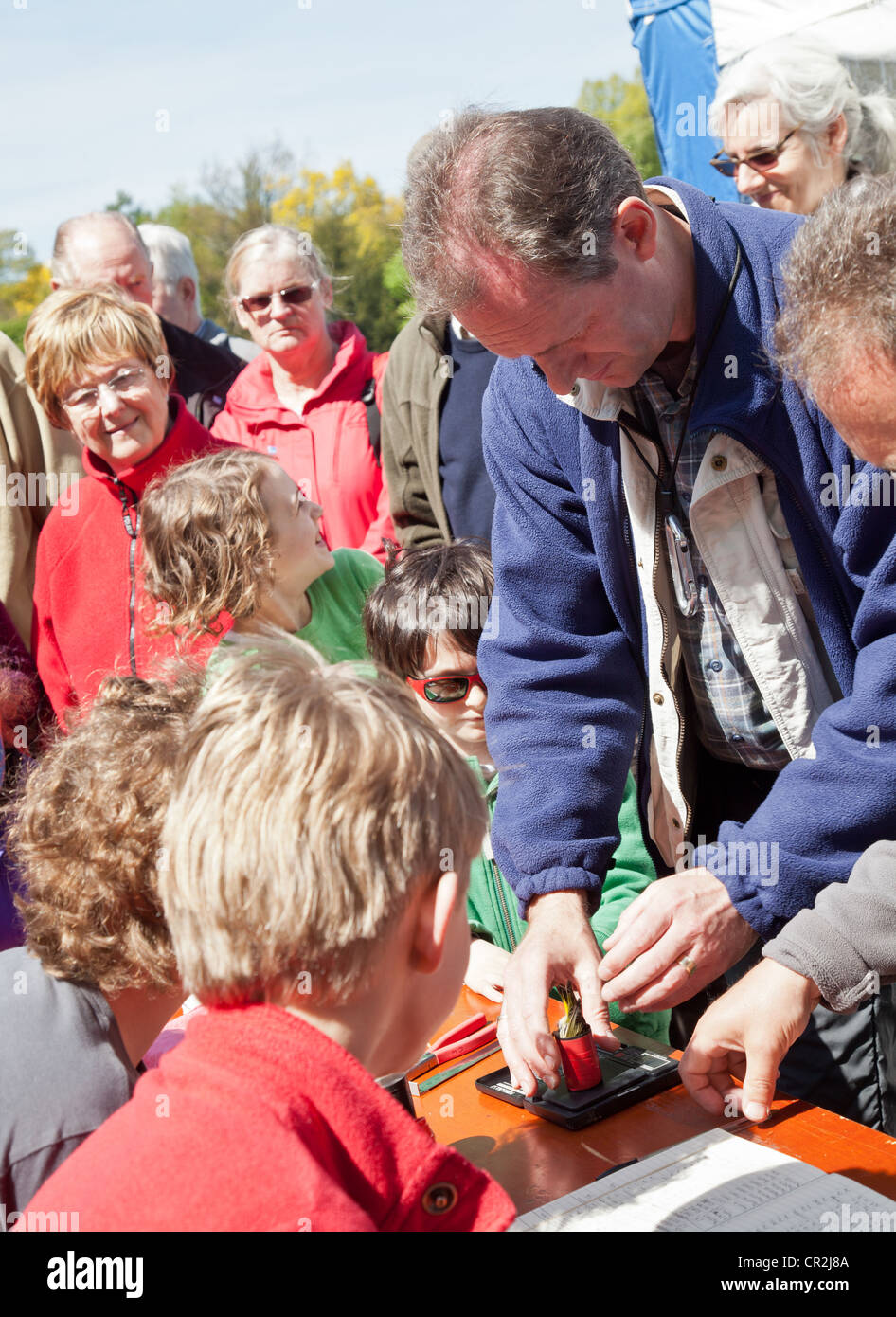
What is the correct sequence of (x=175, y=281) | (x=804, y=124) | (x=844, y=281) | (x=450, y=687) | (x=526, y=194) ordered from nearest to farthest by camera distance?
(x=844, y=281), (x=526, y=194), (x=450, y=687), (x=804, y=124), (x=175, y=281)

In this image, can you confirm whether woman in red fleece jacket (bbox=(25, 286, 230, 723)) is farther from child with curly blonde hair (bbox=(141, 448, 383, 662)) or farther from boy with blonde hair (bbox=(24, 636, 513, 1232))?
boy with blonde hair (bbox=(24, 636, 513, 1232))

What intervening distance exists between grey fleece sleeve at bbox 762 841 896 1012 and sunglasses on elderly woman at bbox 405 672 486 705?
133 cm

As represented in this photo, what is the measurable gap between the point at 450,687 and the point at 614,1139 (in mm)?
1292

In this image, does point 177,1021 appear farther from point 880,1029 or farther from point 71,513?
point 71,513

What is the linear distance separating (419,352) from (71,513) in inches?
46.3

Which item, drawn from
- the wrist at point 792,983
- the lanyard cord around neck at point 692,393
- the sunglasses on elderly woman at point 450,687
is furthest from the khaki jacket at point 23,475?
the wrist at point 792,983

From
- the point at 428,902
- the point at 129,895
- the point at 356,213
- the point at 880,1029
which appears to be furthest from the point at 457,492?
the point at 356,213

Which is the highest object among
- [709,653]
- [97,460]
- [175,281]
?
[175,281]

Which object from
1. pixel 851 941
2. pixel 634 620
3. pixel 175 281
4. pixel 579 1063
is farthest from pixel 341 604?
pixel 175 281

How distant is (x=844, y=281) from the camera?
1437 mm

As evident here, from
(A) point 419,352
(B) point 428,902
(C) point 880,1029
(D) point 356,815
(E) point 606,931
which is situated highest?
(A) point 419,352

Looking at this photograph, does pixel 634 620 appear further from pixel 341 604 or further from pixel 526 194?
pixel 341 604

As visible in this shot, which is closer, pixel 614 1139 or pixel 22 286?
pixel 614 1139

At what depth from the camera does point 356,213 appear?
95.4 ft
